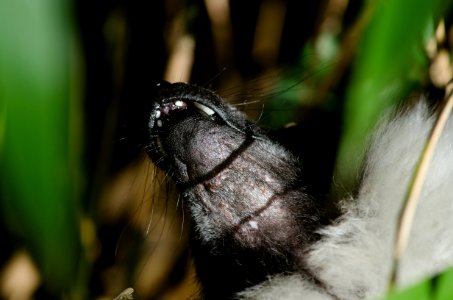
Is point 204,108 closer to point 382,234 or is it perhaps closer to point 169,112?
point 169,112

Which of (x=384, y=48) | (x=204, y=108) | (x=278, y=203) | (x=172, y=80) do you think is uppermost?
(x=172, y=80)

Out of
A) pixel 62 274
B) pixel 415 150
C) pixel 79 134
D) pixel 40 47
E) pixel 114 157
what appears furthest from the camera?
pixel 114 157

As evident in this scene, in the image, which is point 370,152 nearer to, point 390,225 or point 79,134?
point 390,225

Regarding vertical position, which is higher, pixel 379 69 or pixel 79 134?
pixel 79 134

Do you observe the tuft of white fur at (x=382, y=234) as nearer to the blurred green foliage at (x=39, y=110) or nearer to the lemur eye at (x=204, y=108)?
the lemur eye at (x=204, y=108)

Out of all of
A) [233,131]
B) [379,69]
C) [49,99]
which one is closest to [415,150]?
[233,131]

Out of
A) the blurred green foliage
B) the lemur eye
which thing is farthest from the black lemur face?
the blurred green foliage

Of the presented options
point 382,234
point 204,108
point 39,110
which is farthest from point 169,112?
point 39,110
